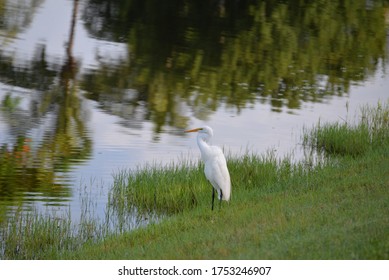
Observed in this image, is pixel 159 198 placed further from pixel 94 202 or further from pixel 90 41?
pixel 90 41

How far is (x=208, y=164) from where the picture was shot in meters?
10.7

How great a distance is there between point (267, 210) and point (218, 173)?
1.05 meters

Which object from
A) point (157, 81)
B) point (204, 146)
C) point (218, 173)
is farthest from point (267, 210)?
point (157, 81)

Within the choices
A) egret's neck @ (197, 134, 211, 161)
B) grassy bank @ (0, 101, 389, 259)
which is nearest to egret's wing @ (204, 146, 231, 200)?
egret's neck @ (197, 134, 211, 161)

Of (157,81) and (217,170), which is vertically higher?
(217,170)

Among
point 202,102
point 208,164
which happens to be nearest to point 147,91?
point 202,102

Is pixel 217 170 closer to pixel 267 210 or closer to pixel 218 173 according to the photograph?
pixel 218 173

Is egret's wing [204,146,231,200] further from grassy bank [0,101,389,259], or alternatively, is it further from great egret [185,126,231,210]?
grassy bank [0,101,389,259]

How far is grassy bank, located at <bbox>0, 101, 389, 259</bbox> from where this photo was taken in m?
7.47

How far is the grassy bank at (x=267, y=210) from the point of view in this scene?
747 centimetres

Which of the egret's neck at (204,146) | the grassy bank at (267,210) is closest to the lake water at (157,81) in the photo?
the grassy bank at (267,210)

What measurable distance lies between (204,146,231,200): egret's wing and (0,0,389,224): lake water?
1.82m

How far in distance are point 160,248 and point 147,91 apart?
1309cm

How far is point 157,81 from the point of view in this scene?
72.7 feet
